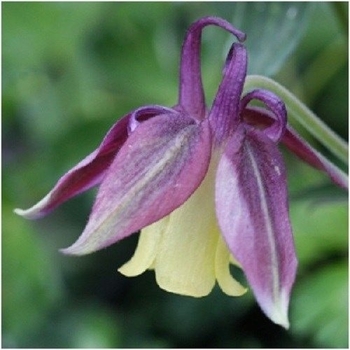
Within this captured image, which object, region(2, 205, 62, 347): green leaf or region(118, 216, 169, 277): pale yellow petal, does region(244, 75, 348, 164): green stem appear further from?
region(2, 205, 62, 347): green leaf

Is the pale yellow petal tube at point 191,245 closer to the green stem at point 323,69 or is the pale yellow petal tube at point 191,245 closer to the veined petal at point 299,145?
the veined petal at point 299,145

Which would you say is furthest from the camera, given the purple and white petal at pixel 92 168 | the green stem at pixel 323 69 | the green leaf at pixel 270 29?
the green stem at pixel 323 69

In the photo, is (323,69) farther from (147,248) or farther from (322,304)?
(147,248)

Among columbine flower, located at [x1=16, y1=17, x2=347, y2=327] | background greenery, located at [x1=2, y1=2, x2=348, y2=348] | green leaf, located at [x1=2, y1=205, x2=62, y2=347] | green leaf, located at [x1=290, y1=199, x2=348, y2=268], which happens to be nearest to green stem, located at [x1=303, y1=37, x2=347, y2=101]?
background greenery, located at [x1=2, y1=2, x2=348, y2=348]

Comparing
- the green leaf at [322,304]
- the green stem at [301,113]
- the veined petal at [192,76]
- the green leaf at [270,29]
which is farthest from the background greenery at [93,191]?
the veined petal at [192,76]

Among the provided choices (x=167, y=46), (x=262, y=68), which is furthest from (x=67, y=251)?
(x=167, y=46)

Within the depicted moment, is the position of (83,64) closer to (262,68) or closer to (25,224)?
(25,224)
